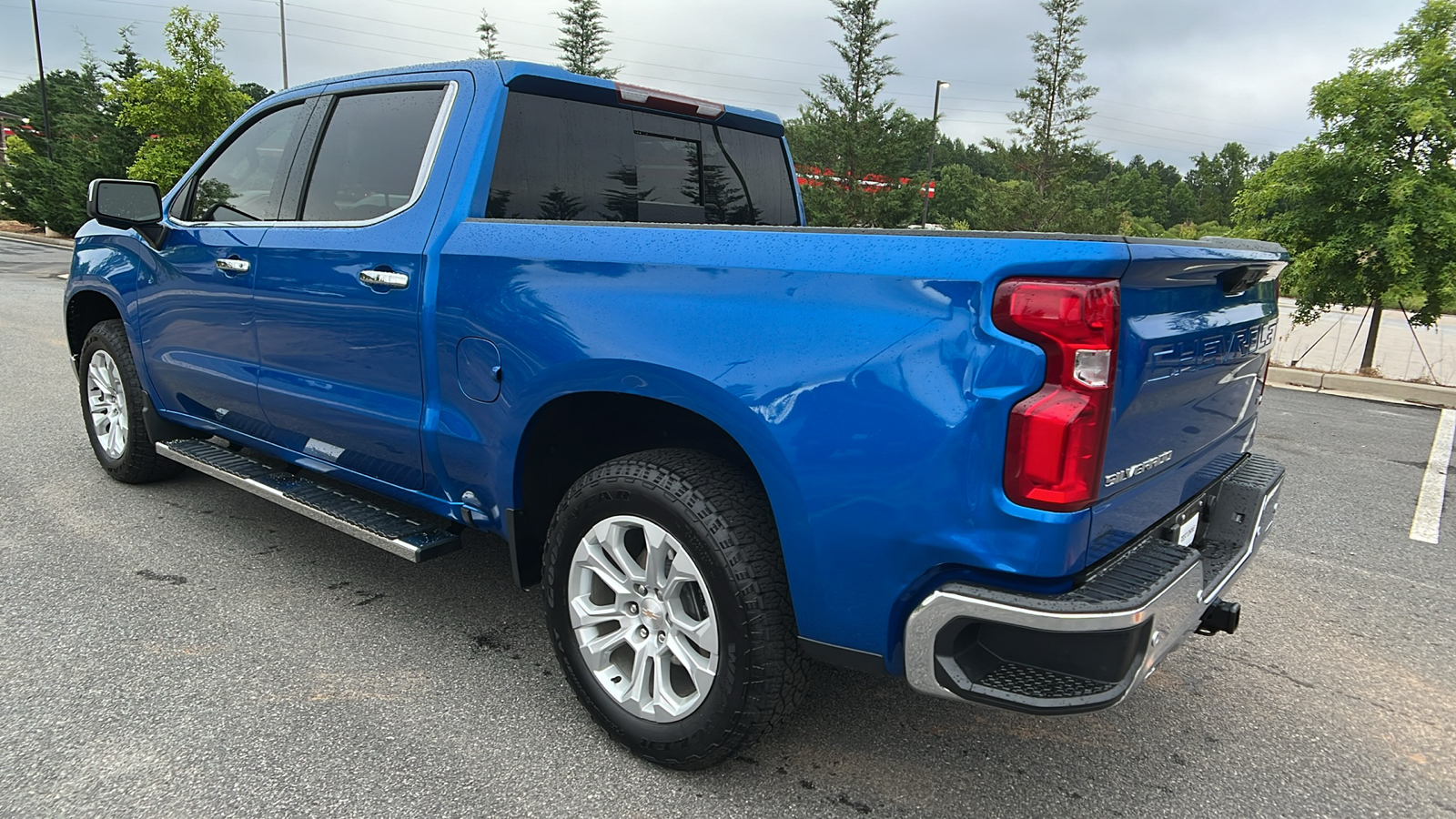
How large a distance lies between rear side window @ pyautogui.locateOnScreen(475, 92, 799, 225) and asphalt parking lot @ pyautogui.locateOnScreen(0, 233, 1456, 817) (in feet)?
5.05

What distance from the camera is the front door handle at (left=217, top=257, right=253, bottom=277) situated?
3.49m

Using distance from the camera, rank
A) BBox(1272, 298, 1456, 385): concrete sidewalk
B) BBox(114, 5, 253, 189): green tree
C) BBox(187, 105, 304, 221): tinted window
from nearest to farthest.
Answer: BBox(187, 105, 304, 221): tinted window → BBox(1272, 298, 1456, 385): concrete sidewalk → BBox(114, 5, 253, 189): green tree

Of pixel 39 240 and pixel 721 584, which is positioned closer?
pixel 721 584

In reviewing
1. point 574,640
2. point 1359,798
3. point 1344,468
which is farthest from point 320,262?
point 1344,468

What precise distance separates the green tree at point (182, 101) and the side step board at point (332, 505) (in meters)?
19.6

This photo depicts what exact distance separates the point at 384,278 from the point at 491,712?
1.39 metres

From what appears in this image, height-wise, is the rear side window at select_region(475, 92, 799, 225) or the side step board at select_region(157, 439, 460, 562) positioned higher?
the rear side window at select_region(475, 92, 799, 225)

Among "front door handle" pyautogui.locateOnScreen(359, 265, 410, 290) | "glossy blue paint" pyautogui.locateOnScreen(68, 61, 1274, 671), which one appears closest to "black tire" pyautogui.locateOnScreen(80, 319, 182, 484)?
"glossy blue paint" pyautogui.locateOnScreen(68, 61, 1274, 671)

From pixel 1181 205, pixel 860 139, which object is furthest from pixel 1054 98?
pixel 1181 205

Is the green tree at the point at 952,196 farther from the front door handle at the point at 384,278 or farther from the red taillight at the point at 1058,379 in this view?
the red taillight at the point at 1058,379

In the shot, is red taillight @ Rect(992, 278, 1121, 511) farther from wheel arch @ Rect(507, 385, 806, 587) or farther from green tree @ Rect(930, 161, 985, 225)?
green tree @ Rect(930, 161, 985, 225)

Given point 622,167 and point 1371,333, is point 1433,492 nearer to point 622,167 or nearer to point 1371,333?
point 622,167

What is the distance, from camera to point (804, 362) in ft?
6.63

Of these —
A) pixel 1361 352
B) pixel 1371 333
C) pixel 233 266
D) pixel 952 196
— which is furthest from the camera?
pixel 952 196
